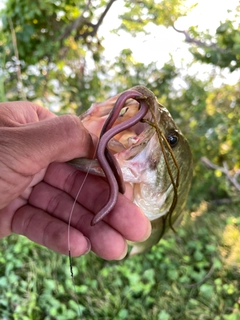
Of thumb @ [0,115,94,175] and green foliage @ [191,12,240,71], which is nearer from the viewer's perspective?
thumb @ [0,115,94,175]

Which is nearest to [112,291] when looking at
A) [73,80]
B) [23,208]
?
[23,208]

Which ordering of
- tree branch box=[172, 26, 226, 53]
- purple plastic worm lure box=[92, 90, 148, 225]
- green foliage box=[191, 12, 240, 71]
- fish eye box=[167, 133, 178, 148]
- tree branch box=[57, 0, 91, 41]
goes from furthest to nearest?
tree branch box=[57, 0, 91, 41] → tree branch box=[172, 26, 226, 53] → green foliage box=[191, 12, 240, 71] → fish eye box=[167, 133, 178, 148] → purple plastic worm lure box=[92, 90, 148, 225]

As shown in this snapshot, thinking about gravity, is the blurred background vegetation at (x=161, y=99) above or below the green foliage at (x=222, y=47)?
below

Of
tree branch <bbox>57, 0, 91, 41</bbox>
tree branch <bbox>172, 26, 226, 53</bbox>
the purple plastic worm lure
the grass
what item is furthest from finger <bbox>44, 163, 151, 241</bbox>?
tree branch <bbox>57, 0, 91, 41</bbox>

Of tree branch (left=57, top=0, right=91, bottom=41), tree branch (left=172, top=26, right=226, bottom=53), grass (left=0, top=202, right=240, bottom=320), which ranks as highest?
tree branch (left=172, top=26, right=226, bottom=53)

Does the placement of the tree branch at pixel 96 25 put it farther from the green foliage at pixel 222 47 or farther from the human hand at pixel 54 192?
the human hand at pixel 54 192

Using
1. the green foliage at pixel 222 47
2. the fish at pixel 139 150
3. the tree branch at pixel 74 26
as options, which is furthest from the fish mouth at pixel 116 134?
the tree branch at pixel 74 26

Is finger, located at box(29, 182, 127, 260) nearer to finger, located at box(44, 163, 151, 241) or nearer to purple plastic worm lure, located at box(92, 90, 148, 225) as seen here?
finger, located at box(44, 163, 151, 241)
